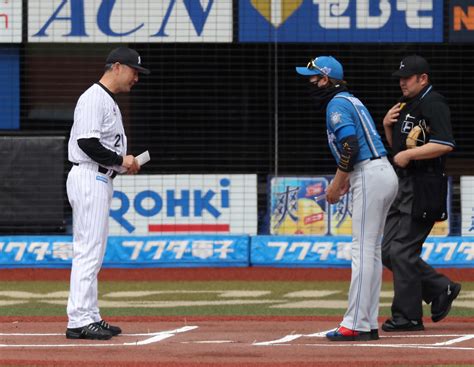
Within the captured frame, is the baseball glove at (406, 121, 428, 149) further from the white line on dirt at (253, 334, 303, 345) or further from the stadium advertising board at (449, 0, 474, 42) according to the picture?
the stadium advertising board at (449, 0, 474, 42)

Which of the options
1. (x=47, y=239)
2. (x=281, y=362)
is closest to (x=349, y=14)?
(x=47, y=239)

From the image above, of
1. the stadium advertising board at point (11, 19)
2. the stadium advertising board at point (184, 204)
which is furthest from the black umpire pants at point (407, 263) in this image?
the stadium advertising board at point (11, 19)

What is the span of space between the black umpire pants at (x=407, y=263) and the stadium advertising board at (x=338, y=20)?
20.9ft

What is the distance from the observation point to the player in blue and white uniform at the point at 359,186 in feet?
28.9

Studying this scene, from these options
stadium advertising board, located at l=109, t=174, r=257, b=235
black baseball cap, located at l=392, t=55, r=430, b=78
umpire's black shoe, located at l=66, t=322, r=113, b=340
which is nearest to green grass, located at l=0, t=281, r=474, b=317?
stadium advertising board, located at l=109, t=174, r=257, b=235

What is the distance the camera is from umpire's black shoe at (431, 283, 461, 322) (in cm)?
985

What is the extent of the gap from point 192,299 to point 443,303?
11.7ft

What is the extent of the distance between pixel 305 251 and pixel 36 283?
3216mm

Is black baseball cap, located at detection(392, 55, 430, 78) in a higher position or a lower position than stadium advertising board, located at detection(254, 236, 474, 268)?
higher

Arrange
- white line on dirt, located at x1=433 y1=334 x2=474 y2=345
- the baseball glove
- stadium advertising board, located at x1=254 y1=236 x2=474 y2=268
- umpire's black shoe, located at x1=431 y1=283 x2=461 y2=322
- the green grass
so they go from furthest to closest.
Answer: stadium advertising board, located at x1=254 y1=236 x2=474 y2=268
the green grass
umpire's black shoe, located at x1=431 y1=283 x2=461 y2=322
the baseball glove
white line on dirt, located at x1=433 y1=334 x2=474 y2=345

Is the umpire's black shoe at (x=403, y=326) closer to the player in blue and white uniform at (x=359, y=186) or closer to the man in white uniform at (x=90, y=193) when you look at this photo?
the player in blue and white uniform at (x=359, y=186)

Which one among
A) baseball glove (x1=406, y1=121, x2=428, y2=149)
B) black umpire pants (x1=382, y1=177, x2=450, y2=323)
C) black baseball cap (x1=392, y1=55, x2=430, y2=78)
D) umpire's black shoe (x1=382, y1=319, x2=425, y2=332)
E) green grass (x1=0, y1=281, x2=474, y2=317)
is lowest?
green grass (x1=0, y1=281, x2=474, y2=317)

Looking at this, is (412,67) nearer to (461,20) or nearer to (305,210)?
(305,210)

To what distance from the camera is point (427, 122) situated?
9.77m
